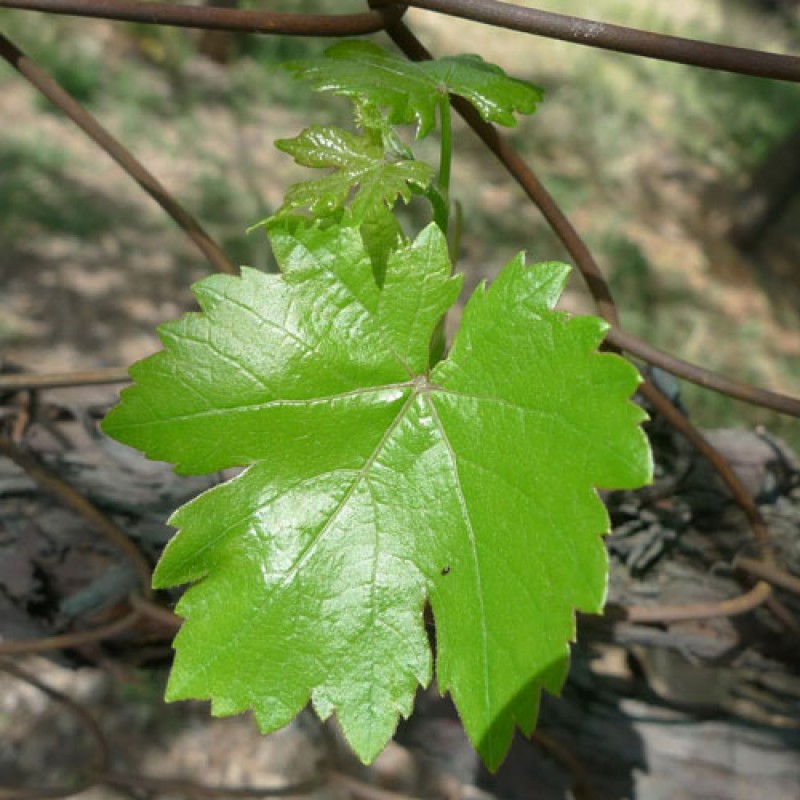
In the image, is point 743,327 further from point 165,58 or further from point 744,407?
point 165,58

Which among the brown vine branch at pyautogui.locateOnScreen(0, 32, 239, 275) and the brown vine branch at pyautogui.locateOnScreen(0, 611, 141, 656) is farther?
the brown vine branch at pyautogui.locateOnScreen(0, 611, 141, 656)

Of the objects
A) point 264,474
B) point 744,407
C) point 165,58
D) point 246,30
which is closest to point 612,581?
point 264,474

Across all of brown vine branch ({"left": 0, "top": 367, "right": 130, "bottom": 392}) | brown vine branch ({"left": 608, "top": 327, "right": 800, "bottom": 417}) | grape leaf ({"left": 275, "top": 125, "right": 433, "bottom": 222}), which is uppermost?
grape leaf ({"left": 275, "top": 125, "right": 433, "bottom": 222})

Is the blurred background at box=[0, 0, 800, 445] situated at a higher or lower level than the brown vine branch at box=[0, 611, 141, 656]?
lower

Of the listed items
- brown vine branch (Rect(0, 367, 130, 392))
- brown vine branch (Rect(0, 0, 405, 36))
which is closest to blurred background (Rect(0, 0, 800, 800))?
brown vine branch (Rect(0, 367, 130, 392))

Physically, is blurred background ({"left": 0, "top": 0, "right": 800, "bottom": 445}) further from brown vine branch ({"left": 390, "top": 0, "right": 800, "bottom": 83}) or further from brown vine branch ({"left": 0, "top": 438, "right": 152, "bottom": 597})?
brown vine branch ({"left": 390, "top": 0, "right": 800, "bottom": 83})

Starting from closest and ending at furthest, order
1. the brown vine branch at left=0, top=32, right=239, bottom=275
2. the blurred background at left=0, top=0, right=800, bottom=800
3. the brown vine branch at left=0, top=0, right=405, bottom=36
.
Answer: the brown vine branch at left=0, top=0, right=405, bottom=36 < the brown vine branch at left=0, top=32, right=239, bottom=275 < the blurred background at left=0, top=0, right=800, bottom=800

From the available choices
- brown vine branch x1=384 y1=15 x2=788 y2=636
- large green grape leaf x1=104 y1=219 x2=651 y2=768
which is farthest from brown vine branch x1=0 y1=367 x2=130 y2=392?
brown vine branch x1=384 y1=15 x2=788 y2=636

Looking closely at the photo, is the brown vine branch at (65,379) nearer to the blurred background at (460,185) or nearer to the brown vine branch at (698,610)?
the brown vine branch at (698,610)

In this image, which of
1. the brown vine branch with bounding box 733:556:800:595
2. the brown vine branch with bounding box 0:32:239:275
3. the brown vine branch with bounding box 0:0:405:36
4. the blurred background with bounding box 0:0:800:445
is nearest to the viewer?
the brown vine branch with bounding box 0:0:405:36
